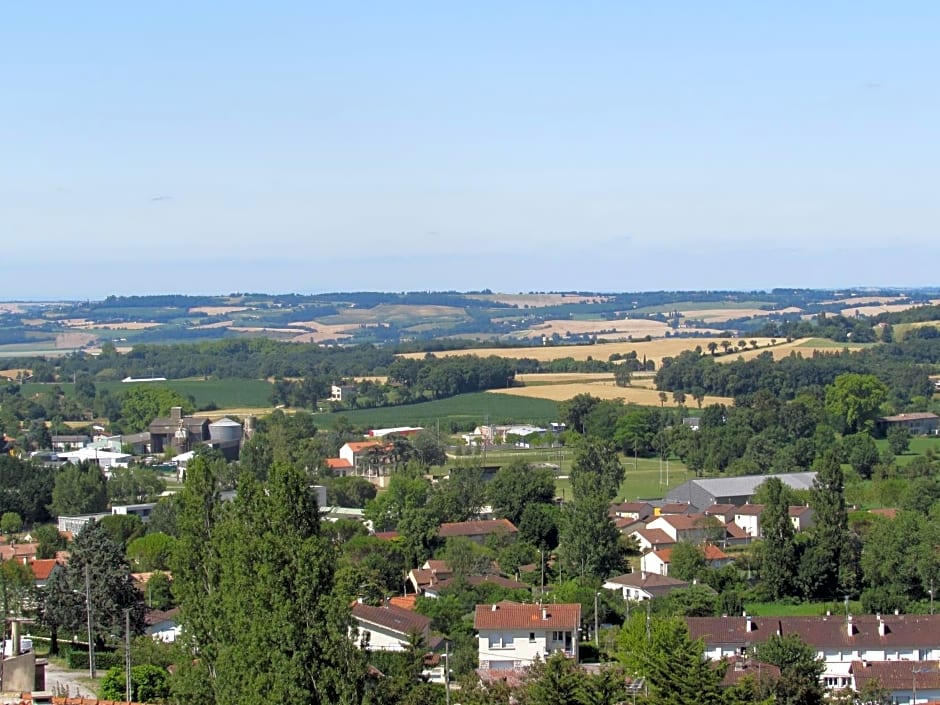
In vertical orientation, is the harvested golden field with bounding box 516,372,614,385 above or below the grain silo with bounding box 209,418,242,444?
above

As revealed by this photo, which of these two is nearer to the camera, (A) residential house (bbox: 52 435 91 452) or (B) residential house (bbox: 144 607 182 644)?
(B) residential house (bbox: 144 607 182 644)

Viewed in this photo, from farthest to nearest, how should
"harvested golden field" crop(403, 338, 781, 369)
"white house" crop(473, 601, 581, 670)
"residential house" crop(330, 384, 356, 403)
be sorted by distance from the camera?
1. "harvested golden field" crop(403, 338, 781, 369)
2. "residential house" crop(330, 384, 356, 403)
3. "white house" crop(473, 601, 581, 670)

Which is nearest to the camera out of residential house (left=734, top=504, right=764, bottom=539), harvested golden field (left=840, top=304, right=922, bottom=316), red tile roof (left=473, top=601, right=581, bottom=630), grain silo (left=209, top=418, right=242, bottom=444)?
red tile roof (left=473, top=601, right=581, bottom=630)

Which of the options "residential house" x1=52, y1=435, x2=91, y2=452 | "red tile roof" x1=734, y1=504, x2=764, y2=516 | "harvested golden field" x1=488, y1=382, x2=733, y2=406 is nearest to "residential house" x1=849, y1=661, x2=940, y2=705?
"red tile roof" x1=734, y1=504, x2=764, y2=516

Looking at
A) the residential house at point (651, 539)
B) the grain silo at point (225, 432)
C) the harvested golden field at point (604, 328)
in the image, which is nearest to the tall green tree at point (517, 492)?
the residential house at point (651, 539)

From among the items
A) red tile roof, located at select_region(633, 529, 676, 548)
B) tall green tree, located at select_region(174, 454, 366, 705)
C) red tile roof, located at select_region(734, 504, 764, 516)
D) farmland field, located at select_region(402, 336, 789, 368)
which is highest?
tall green tree, located at select_region(174, 454, 366, 705)

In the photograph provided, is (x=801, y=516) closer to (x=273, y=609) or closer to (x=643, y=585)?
(x=643, y=585)

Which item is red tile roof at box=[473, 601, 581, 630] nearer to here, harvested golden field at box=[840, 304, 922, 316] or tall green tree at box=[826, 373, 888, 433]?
tall green tree at box=[826, 373, 888, 433]

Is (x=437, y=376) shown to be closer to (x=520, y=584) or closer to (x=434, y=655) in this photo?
(x=520, y=584)

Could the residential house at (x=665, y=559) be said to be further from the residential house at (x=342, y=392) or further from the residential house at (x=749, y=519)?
the residential house at (x=342, y=392)
